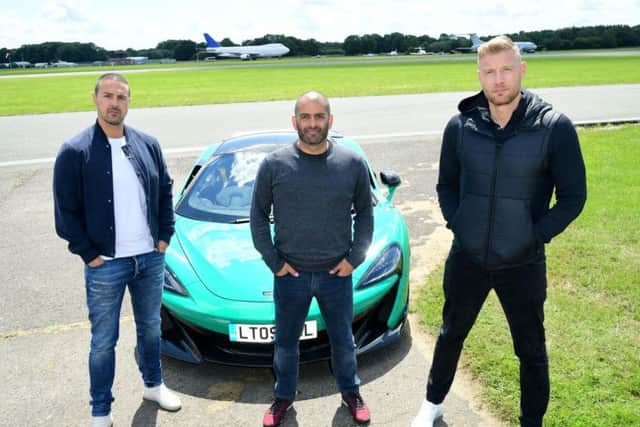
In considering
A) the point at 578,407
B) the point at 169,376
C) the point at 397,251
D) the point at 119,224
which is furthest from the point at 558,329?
the point at 119,224

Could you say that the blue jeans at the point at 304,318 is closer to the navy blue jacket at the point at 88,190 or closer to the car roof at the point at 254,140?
the navy blue jacket at the point at 88,190

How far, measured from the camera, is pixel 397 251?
147 inches

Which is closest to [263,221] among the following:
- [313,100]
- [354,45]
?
[313,100]

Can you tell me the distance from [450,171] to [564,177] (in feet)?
1.79

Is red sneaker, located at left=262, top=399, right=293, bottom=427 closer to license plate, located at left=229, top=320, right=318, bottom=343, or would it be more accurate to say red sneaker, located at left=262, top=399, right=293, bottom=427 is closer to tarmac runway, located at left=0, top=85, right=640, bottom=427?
tarmac runway, located at left=0, top=85, right=640, bottom=427

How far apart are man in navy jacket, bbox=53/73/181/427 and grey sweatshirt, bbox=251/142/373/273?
0.66 metres

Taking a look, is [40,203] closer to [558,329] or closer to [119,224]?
[119,224]

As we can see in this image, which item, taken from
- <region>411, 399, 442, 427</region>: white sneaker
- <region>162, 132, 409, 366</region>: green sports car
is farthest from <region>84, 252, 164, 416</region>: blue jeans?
<region>411, 399, 442, 427</region>: white sneaker

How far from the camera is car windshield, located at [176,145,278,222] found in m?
4.25

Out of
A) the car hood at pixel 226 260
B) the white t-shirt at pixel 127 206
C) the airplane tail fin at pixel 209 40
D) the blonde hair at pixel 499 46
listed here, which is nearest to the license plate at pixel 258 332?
the car hood at pixel 226 260

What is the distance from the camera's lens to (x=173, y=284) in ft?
11.5

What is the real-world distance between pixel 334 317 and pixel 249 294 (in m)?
0.70

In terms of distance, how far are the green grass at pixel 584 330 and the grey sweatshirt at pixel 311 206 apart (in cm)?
138

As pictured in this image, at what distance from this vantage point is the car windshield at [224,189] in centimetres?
425
